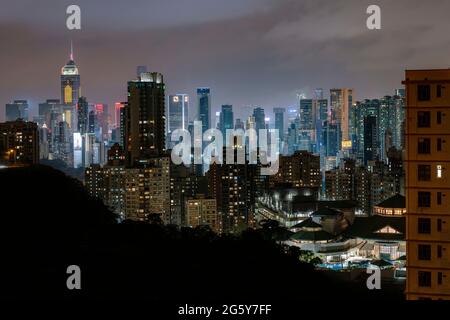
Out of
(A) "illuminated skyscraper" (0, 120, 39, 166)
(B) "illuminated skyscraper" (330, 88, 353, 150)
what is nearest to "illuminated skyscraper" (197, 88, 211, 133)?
(B) "illuminated skyscraper" (330, 88, 353, 150)

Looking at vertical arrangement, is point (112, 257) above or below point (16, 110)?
below

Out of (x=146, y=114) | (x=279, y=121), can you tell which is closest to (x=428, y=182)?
(x=146, y=114)

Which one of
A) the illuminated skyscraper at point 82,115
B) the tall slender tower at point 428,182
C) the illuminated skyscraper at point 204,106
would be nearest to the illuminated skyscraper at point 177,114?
the illuminated skyscraper at point 204,106

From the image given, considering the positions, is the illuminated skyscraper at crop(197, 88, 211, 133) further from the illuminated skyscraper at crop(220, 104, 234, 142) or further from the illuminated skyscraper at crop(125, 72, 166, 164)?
the illuminated skyscraper at crop(125, 72, 166, 164)

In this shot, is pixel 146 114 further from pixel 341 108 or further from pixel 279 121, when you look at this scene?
pixel 341 108

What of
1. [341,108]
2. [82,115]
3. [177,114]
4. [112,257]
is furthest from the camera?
[341,108]

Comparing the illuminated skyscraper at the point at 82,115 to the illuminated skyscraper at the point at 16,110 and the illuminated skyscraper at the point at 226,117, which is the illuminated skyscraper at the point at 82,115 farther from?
the illuminated skyscraper at the point at 226,117

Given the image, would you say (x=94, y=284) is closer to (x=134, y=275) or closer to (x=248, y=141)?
(x=134, y=275)
